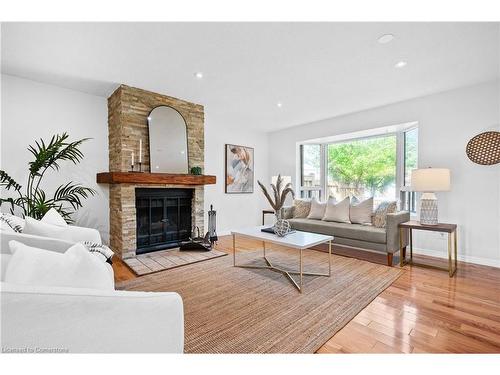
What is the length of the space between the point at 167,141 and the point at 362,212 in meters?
3.39

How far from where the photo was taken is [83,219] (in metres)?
3.65

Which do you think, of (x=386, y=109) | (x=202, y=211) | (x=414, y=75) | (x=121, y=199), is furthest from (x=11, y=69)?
(x=386, y=109)

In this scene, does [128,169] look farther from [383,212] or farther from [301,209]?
[383,212]

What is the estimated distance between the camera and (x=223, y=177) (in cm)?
516

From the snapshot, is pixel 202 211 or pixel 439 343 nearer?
pixel 439 343

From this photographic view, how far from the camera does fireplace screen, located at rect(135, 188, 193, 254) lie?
3756 millimetres

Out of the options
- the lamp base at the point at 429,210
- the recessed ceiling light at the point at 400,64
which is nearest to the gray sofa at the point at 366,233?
the lamp base at the point at 429,210

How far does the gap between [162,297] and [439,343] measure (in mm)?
1832

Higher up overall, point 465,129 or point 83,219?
point 465,129

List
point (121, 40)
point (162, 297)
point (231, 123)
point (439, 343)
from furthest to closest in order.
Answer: point (231, 123) → point (121, 40) → point (439, 343) → point (162, 297)

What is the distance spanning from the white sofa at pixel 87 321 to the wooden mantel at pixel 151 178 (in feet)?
8.05

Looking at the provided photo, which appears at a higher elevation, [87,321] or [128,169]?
[128,169]

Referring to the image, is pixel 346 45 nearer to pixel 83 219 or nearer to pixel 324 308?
pixel 324 308

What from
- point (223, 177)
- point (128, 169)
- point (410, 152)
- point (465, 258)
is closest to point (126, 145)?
point (128, 169)
